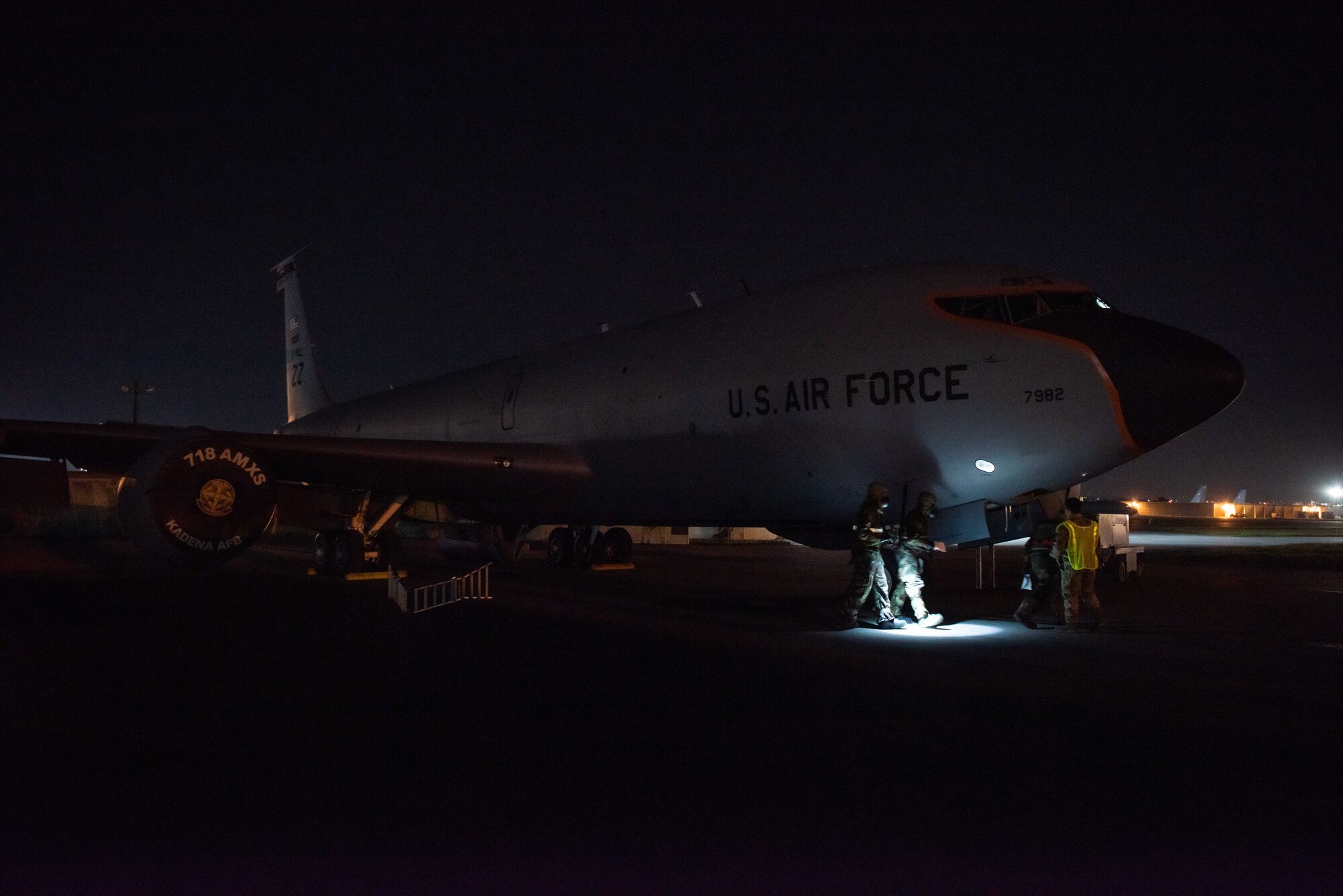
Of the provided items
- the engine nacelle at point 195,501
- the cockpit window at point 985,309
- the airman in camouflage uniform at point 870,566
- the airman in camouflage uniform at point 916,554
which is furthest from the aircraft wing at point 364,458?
the cockpit window at point 985,309

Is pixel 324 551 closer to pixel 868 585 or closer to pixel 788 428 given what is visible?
pixel 788 428

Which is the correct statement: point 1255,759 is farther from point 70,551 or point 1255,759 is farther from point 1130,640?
point 70,551

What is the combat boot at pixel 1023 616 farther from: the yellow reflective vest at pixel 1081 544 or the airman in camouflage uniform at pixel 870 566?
the airman in camouflage uniform at pixel 870 566

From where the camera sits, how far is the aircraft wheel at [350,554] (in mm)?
19484

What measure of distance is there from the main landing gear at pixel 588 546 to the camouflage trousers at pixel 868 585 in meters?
11.1

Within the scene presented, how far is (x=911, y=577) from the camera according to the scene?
1166cm

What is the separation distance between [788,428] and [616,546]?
10.6 m

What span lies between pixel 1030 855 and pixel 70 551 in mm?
31843

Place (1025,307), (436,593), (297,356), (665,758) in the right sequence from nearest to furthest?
(665,758) < (1025,307) < (436,593) < (297,356)

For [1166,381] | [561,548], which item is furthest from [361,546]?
[1166,381]

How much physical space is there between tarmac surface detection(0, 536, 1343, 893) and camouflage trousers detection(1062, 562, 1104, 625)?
35 centimetres

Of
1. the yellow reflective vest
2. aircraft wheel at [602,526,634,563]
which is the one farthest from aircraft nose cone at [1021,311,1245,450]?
aircraft wheel at [602,526,634,563]

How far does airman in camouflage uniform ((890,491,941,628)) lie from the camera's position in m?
11.6

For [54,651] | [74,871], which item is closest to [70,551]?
[54,651]
